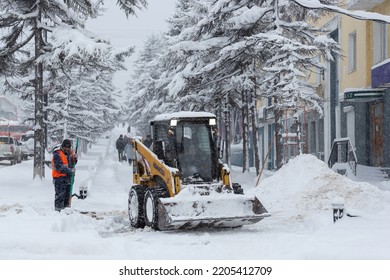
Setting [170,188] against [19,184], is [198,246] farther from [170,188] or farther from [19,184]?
[19,184]

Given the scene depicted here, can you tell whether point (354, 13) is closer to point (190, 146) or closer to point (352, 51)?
point (190, 146)

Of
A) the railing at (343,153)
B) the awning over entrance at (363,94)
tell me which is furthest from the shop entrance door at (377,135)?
the railing at (343,153)

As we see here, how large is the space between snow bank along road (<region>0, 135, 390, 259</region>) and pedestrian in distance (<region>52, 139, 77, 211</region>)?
0.96 m

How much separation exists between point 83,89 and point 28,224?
111 ft

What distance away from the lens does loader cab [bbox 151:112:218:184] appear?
12.6 m

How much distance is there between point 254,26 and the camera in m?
23.2

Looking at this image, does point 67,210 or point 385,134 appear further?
point 385,134

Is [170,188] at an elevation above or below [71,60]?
below

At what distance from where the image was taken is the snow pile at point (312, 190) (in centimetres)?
1498

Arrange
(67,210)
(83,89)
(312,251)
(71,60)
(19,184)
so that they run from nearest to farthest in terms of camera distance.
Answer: (312,251)
(67,210)
(71,60)
(19,184)
(83,89)

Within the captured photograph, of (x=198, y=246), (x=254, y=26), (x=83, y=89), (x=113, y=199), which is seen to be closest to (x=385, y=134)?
(x=254, y=26)

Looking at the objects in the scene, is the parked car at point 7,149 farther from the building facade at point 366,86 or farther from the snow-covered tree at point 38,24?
the building facade at point 366,86

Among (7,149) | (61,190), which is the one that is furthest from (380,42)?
(7,149)

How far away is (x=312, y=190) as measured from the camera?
52.6 feet
